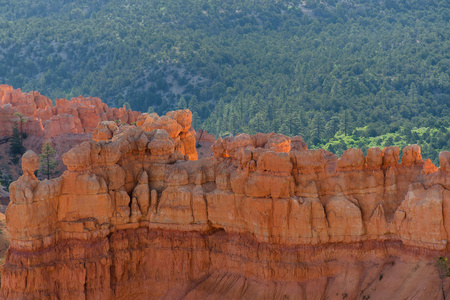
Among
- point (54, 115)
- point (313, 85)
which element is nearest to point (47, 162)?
point (54, 115)

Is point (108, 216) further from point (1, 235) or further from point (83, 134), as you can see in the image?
point (83, 134)

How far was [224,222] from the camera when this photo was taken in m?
46.6

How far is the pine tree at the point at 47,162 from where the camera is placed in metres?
99.7

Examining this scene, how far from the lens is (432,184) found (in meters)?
41.9

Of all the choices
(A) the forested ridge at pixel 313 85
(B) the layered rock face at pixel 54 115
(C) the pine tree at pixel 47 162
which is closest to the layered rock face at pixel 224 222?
(C) the pine tree at pixel 47 162

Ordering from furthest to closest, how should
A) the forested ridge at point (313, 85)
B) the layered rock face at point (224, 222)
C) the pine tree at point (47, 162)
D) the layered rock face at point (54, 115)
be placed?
the forested ridge at point (313, 85), the layered rock face at point (54, 115), the pine tree at point (47, 162), the layered rock face at point (224, 222)

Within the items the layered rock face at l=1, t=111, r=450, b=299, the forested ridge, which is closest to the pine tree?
the forested ridge

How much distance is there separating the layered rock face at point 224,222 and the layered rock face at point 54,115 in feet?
192

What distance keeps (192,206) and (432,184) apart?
13.0 metres

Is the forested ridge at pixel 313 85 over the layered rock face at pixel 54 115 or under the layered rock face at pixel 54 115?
under

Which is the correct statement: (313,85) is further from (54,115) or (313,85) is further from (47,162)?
(47,162)

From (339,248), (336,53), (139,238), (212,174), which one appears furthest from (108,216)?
(336,53)

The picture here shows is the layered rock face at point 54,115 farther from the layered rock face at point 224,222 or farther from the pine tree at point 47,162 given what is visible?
the layered rock face at point 224,222

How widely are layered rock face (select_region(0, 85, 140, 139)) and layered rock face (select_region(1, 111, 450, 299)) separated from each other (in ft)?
192
